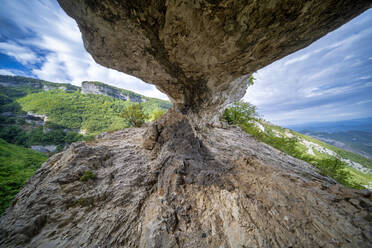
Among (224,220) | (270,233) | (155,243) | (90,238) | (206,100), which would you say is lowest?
(90,238)

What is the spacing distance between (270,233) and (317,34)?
645cm

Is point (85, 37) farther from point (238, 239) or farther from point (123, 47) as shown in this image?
point (238, 239)

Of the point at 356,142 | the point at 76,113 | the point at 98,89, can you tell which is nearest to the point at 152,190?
the point at 76,113

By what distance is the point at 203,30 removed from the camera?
3.89 metres

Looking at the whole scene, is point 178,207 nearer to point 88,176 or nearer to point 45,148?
point 88,176

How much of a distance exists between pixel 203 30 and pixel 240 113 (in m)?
15.9

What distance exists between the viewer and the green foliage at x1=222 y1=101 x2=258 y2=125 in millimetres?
17641

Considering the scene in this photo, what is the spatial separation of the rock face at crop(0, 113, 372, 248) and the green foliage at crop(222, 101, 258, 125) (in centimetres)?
1235

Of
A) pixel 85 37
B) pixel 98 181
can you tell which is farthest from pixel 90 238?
pixel 85 37

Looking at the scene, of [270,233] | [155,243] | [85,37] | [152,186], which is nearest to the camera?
[270,233]

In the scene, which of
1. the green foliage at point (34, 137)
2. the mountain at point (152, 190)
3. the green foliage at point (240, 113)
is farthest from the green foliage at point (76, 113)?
the mountain at point (152, 190)

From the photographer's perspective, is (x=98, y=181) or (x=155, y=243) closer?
(x=155, y=243)

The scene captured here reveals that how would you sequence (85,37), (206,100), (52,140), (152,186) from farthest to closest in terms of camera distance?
1. (52,140)
2. (206,100)
3. (152,186)
4. (85,37)

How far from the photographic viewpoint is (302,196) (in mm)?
3900
